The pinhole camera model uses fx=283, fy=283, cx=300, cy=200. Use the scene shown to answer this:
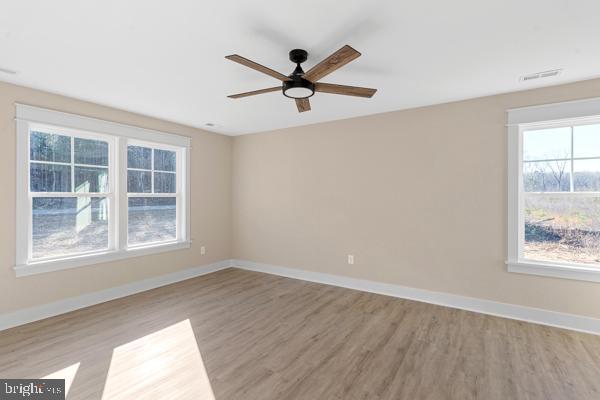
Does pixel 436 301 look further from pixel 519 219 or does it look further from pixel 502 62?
pixel 502 62

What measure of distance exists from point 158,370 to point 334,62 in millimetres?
2681

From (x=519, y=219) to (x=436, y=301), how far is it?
138cm

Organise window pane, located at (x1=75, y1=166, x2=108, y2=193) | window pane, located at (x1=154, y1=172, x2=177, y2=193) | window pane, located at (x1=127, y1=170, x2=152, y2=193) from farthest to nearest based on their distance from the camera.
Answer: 1. window pane, located at (x1=154, y1=172, x2=177, y2=193)
2. window pane, located at (x1=127, y1=170, x2=152, y2=193)
3. window pane, located at (x1=75, y1=166, x2=108, y2=193)

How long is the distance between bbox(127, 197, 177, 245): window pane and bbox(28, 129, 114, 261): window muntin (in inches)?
12.9

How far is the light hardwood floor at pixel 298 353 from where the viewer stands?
6.69 ft

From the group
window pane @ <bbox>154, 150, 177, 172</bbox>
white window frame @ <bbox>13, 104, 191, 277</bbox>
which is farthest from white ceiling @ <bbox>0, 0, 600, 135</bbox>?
window pane @ <bbox>154, 150, 177, 172</bbox>

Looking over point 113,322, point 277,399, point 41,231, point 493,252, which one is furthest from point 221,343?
point 493,252

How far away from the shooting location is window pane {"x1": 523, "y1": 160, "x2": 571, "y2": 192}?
308 centimetres

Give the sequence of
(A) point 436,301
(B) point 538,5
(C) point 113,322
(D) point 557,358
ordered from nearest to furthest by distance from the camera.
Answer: (B) point 538,5, (D) point 557,358, (C) point 113,322, (A) point 436,301

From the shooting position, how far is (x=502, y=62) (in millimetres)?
2523

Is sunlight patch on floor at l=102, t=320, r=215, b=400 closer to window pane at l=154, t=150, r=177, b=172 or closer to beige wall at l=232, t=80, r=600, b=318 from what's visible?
beige wall at l=232, t=80, r=600, b=318

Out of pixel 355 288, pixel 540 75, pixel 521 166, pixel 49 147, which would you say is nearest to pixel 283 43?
pixel 540 75

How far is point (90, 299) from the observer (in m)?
3.57

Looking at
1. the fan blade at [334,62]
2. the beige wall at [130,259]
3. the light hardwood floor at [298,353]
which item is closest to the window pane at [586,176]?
the light hardwood floor at [298,353]
